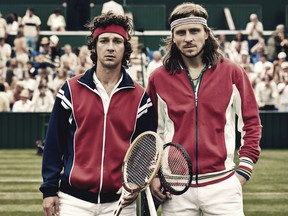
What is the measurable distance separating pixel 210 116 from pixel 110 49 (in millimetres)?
769

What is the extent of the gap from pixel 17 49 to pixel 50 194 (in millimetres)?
21227

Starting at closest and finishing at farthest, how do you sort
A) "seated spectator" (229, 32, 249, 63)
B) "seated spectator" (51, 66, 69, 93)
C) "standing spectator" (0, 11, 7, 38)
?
"seated spectator" (51, 66, 69, 93) → "seated spectator" (229, 32, 249, 63) → "standing spectator" (0, 11, 7, 38)

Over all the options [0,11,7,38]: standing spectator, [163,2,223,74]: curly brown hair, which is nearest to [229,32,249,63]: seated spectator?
[0,11,7,38]: standing spectator

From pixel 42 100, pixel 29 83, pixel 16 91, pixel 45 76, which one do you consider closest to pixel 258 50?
pixel 45 76

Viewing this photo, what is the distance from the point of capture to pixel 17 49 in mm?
26938

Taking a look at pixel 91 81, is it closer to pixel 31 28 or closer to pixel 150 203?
pixel 150 203

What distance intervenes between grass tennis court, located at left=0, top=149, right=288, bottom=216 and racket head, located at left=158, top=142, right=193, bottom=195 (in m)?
6.19

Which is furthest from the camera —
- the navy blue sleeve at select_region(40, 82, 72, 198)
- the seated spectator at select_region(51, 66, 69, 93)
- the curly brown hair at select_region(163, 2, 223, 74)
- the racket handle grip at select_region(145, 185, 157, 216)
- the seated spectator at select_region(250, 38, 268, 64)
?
the seated spectator at select_region(250, 38, 268, 64)

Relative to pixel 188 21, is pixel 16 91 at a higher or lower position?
lower

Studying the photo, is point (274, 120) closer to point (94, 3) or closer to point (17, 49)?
point (17, 49)

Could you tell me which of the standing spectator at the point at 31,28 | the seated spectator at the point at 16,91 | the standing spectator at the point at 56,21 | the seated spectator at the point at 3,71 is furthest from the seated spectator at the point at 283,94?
the standing spectator at the point at 56,21

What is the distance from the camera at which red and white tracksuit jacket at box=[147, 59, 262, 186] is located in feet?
19.8

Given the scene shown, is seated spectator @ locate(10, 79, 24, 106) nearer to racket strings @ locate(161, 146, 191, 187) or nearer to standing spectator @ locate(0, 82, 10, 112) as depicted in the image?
standing spectator @ locate(0, 82, 10, 112)

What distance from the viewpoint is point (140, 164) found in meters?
5.82
